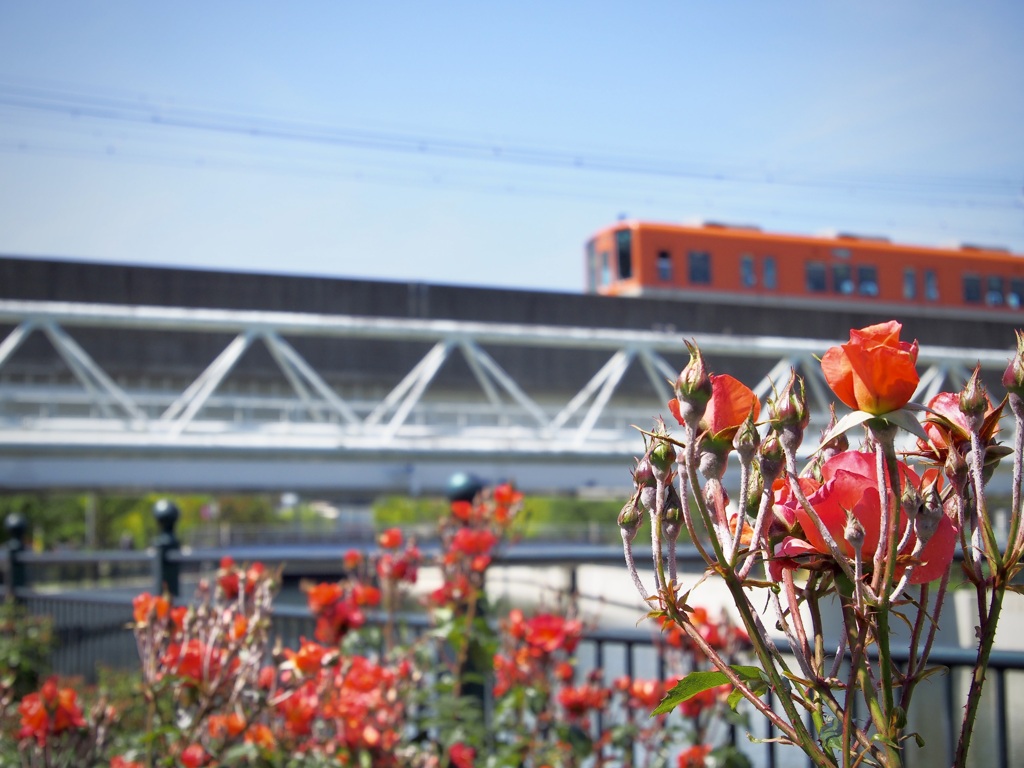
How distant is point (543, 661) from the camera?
2.83 m

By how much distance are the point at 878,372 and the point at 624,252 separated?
25842mm

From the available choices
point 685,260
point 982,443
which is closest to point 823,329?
point 685,260

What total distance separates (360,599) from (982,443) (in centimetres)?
236

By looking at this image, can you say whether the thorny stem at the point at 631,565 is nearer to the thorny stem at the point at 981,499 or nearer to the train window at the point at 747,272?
the thorny stem at the point at 981,499

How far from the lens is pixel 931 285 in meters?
28.1

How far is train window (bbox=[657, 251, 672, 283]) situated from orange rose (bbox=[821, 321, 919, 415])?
82.9 ft

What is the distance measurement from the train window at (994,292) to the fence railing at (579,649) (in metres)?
25.2

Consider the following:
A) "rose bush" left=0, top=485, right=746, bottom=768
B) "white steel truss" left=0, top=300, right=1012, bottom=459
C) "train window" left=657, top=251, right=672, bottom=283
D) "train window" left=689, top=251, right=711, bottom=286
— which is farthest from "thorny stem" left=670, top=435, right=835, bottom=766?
"train window" left=689, top=251, right=711, bottom=286

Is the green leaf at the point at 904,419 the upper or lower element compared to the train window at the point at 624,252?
lower

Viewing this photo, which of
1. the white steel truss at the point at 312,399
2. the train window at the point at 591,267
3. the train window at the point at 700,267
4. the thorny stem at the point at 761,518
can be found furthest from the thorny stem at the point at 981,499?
the train window at the point at 591,267

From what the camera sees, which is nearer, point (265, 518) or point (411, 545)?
point (411, 545)

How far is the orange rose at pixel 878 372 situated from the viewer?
0.69 metres

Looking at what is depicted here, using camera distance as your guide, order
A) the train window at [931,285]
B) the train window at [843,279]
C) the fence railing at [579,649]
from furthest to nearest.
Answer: the train window at [931,285] < the train window at [843,279] < the fence railing at [579,649]

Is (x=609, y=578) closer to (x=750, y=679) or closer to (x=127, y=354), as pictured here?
(x=750, y=679)
